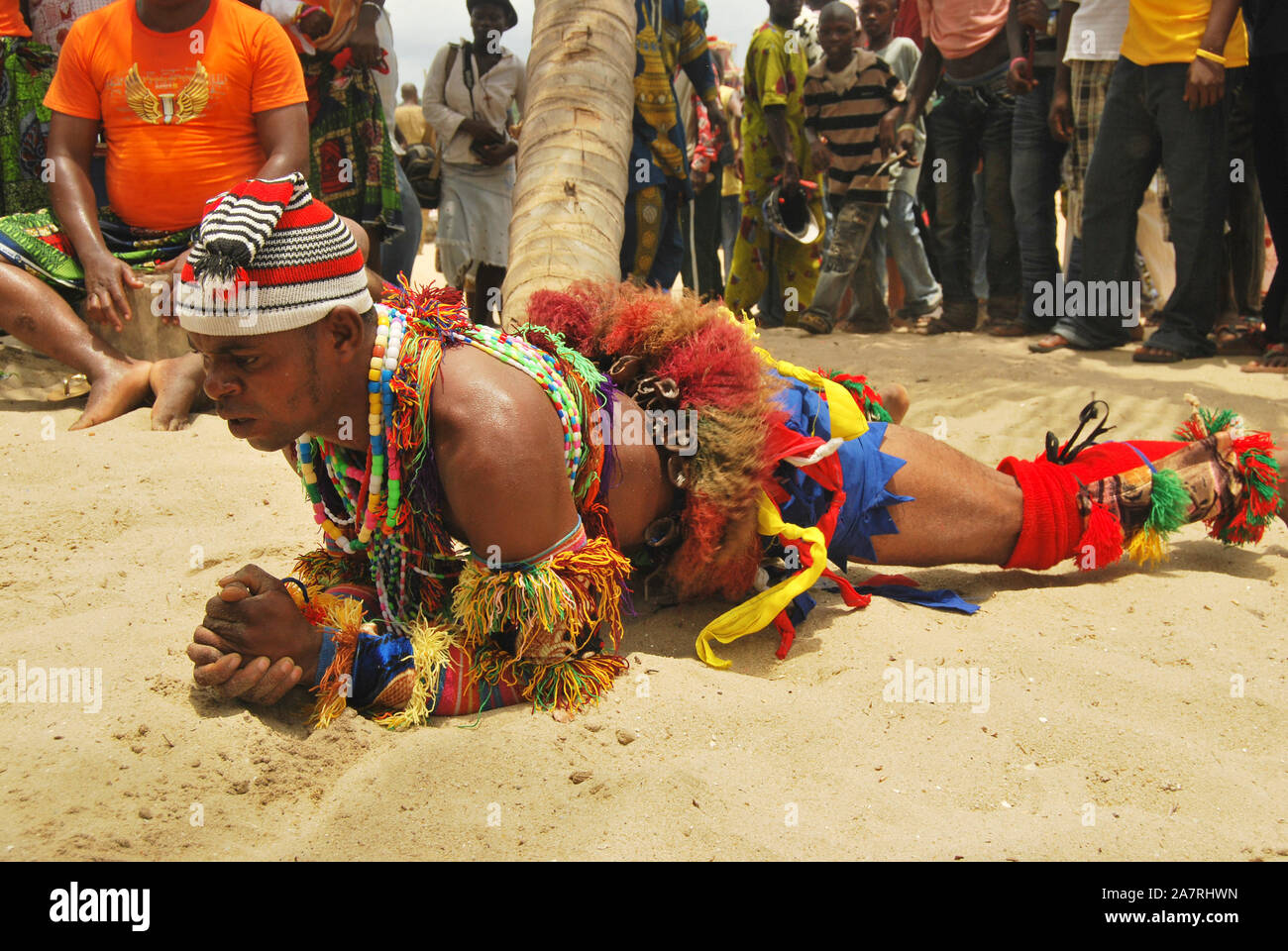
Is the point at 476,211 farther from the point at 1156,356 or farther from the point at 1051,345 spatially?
Answer: the point at 1156,356

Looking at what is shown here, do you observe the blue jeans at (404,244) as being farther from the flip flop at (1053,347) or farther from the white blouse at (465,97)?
the flip flop at (1053,347)

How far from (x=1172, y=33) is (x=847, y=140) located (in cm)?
235

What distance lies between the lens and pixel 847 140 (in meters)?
7.02

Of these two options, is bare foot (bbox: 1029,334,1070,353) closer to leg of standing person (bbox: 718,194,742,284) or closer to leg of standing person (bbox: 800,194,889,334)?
leg of standing person (bbox: 800,194,889,334)

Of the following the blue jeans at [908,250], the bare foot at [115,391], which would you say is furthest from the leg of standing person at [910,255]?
the bare foot at [115,391]

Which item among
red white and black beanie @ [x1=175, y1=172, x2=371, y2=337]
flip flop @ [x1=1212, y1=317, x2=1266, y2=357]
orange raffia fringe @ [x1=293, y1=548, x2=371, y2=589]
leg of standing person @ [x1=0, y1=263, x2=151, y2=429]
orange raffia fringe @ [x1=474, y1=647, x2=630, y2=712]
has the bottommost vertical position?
orange raffia fringe @ [x1=474, y1=647, x2=630, y2=712]

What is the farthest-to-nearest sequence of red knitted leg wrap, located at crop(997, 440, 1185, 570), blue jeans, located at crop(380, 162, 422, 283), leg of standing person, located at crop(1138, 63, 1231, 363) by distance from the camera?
blue jeans, located at crop(380, 162, 422, 283)
leg of standing person, located at crop(1138, 63, 1231, 363)
red knitted leg wrap, located at crop(997, 440, 1185, 570)

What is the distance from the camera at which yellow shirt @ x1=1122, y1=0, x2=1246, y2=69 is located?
493 cm

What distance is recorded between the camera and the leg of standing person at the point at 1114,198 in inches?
208

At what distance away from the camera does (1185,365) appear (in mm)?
5184

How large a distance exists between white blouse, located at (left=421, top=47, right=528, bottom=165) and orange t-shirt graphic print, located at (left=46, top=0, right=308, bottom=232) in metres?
2.61

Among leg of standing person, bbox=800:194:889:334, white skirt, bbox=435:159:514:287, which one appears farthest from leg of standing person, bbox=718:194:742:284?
white skirt, bbox=435:159:514:287

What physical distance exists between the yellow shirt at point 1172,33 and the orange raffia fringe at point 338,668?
476 centimetres

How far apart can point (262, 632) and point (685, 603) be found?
1.17 m
